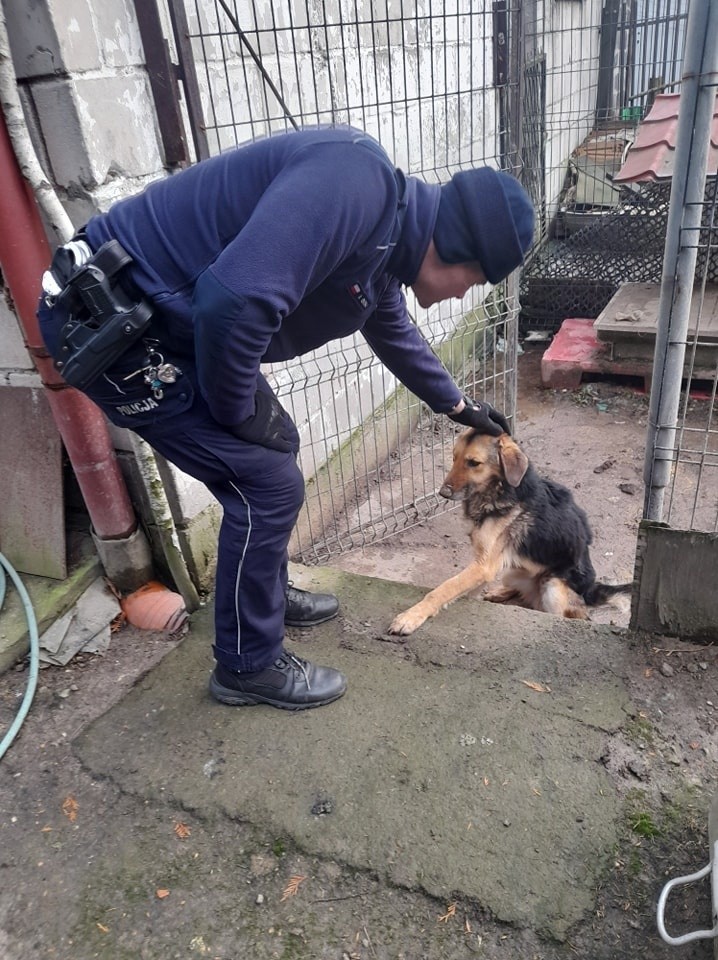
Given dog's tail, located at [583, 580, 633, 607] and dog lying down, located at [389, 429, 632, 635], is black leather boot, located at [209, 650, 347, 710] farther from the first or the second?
dog's tail, located at [583, 580, 633, 607]

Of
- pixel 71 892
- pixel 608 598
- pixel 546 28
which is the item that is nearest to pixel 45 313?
pixel 71 892

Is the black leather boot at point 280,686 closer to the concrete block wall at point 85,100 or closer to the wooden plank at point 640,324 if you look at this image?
the concrete block wall at point 85,100

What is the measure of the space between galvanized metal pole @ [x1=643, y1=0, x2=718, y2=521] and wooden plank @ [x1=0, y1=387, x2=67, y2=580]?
2346mm

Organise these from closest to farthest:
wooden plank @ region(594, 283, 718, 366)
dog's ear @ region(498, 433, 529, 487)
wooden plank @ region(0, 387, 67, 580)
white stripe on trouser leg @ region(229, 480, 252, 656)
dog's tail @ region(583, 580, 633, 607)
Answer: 1. white stripe on trouser leg @ region(229, 480, 252, 656)
2. wooden plank @ region(0, 387, 67, 580)
3. dog's ear @ region(498, 433, 529, 487)
4. dog's tail @ region(583, 580, 633, 607)
5. wooden plank @ region(594, 283, 718, 366)

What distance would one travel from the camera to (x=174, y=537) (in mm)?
3047


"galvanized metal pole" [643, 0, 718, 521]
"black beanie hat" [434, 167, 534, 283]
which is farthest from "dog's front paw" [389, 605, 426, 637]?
"black beanie hat" [434, 167, 534, 283]

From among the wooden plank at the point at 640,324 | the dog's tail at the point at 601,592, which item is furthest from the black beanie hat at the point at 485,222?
the wooden plank at the point at 640,324

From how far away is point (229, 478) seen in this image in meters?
2.22

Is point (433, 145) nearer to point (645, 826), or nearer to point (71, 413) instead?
point (71, 413)

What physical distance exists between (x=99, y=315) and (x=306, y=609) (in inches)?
61.3

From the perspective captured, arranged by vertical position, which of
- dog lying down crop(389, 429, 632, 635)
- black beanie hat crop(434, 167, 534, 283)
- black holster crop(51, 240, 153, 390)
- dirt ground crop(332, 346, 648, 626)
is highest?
black beanie hat crop(434, 167, 534, 283)

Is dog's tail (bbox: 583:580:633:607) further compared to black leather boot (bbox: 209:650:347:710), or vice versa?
dog's tail (bbox: 583:580:633:607)

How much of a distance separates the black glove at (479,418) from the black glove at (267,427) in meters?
0.89

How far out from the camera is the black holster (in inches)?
75.0
